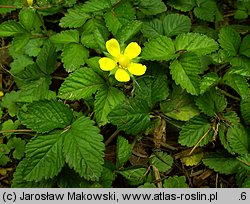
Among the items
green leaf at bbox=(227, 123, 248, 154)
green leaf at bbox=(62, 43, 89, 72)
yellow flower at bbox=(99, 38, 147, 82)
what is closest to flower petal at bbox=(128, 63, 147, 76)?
yellow flower at bbox=(99, 38, 147, 82)

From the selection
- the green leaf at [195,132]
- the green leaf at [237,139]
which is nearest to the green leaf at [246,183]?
the green leaf at [237,139]

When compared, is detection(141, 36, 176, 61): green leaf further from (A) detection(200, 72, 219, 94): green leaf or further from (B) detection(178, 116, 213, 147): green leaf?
(B) detection(178, 116, 213, 147): green leaf

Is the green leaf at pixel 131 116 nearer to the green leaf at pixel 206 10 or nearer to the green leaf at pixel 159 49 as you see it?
the green leaf at pixel 159 49

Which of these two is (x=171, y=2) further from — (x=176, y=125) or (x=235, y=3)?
(x=176, y=125)

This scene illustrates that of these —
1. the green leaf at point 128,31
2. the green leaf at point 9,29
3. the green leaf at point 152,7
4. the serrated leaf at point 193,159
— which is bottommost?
the serrated leaf at point 193,159

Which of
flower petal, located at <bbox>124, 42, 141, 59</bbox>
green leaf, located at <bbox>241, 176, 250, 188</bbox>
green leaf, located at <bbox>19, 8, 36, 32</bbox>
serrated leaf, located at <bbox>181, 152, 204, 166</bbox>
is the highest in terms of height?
green leaf, located at <bbox>19, 8, 36, 32</bbox>
